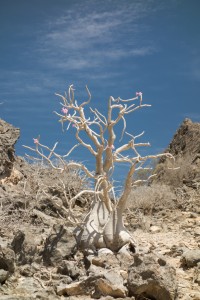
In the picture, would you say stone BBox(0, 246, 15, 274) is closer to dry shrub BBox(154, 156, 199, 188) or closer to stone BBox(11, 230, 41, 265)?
stone BBox(11, 230, 41, 265)

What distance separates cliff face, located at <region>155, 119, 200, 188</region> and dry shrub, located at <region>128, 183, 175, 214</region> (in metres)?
1.13

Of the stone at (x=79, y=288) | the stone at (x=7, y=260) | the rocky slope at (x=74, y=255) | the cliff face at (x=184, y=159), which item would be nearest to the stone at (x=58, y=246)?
the rocky slope at (x=74, y=255)

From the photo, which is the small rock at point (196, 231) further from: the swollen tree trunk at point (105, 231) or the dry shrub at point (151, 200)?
the dry shrub at point (151, 200)

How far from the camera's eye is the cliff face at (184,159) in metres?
15.0

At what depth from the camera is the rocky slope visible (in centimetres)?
571

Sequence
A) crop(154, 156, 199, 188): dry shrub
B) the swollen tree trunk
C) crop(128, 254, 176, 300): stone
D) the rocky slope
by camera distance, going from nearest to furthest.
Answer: crop(128, 254, 176, 300): stone → the rocky slope → the swollen tree trunk → crop(154, 156, 199, 188): dry shrub

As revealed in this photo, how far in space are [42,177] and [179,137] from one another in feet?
23.8

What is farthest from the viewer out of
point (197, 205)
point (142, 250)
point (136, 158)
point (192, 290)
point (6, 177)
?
point (197, 205)

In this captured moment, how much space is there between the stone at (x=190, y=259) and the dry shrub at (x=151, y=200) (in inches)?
204

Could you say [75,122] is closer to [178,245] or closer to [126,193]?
[126,193]

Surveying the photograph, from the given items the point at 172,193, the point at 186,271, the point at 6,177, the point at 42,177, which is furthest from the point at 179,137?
the point at 186,271

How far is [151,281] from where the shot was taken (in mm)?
5586

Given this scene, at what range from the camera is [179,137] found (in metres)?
18.2

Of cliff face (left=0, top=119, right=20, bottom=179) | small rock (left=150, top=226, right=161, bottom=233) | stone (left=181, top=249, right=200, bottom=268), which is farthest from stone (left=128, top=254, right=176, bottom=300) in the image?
cliff face (left=0, top=119, right=20, bottom=179)
